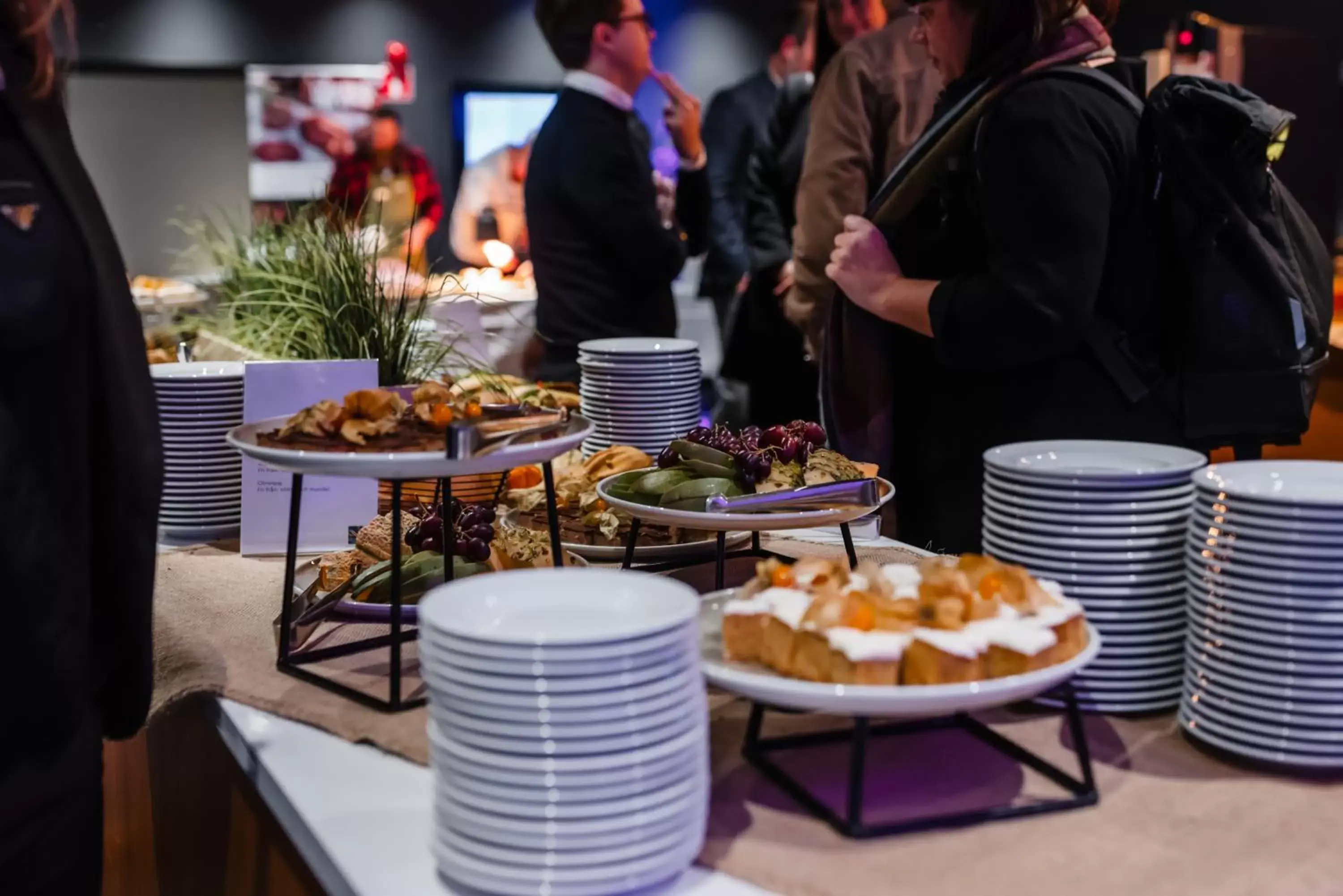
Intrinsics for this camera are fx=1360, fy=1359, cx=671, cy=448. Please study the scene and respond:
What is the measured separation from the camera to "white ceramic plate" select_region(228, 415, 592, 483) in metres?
1.20

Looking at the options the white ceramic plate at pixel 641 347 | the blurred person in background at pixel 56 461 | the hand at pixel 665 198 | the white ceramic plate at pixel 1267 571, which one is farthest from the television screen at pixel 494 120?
the white ceramic plate at pixel 1267 571

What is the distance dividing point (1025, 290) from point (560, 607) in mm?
1034

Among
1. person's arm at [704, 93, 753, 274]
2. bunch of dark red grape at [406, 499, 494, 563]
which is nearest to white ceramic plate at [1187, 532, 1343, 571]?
bunch of dark red grape at [406, 499, 494, 563]

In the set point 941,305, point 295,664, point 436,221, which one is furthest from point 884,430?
point 436,221

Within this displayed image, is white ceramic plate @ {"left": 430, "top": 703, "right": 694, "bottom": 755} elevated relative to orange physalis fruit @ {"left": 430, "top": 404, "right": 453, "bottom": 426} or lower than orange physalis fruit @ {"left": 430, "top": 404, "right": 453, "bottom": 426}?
lower

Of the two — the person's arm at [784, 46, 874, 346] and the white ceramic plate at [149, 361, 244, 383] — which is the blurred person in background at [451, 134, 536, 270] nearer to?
the person's arm at [784, 46, 874, 346]

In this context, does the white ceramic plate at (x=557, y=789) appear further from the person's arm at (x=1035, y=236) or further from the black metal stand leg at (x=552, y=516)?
the person's arm at (x=1035, y=236)

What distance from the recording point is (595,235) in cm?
352

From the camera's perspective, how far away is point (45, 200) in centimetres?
100

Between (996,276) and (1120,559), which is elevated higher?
(996,276)

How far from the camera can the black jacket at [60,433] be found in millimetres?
988

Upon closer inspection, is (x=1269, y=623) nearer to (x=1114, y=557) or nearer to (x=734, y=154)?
(x=1114, y=557)

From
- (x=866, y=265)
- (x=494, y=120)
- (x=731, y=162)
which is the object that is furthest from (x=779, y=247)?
(x=494, y=120)

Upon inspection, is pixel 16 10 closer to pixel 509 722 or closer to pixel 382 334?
pixel 509 722
